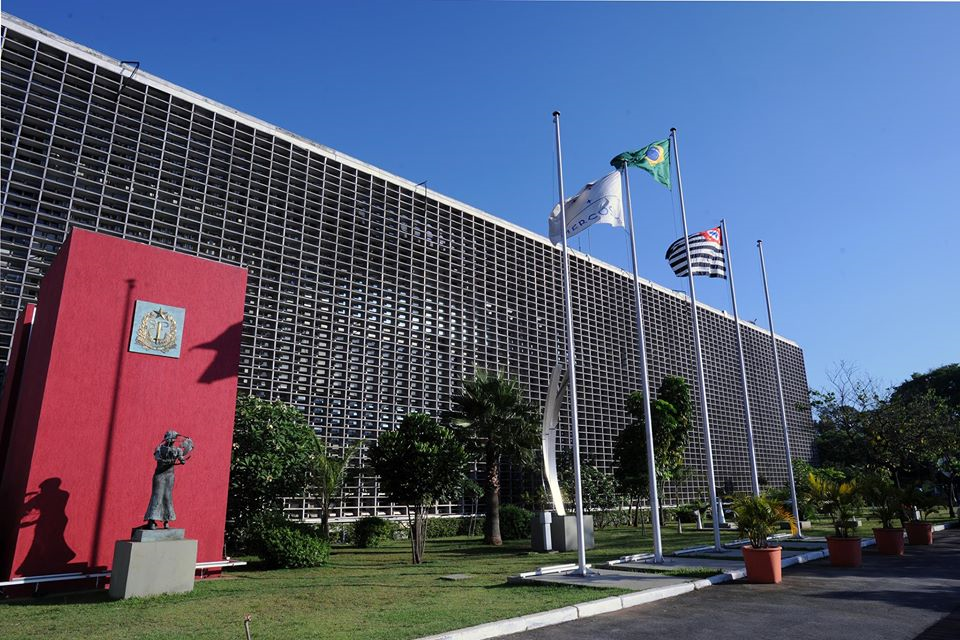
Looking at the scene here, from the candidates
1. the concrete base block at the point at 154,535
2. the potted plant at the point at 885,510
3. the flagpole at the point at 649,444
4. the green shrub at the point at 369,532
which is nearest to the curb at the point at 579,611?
the flagpole at the point at 649,444

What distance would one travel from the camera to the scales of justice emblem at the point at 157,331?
13.2 meters

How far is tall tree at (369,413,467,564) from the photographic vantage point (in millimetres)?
16703

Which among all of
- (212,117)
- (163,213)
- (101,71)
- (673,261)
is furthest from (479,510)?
(101,71)

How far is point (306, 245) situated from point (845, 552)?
19.5 metres

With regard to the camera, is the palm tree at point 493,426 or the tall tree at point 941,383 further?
the tall tree at point 941,383

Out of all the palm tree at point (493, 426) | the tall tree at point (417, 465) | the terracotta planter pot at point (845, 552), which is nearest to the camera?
the terracotta planter pot at point (845, 552)

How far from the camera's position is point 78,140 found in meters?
18.3

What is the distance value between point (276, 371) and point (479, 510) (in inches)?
472

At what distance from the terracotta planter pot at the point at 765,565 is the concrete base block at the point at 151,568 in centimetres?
1024

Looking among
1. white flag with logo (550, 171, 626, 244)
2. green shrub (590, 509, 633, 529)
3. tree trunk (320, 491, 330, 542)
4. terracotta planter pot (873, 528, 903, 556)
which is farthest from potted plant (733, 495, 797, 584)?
green shrub (590, 509, 633, 529)

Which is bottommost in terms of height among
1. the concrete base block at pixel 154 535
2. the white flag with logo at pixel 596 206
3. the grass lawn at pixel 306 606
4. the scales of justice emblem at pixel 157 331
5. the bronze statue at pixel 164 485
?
the grass lawn at pixel 306 606

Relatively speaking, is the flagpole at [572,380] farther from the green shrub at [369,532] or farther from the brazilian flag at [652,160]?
the green shrub at [369,532]

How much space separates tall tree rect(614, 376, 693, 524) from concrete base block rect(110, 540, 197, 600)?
22878 millimetres

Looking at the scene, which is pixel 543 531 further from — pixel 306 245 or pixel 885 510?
pixel 306 245
